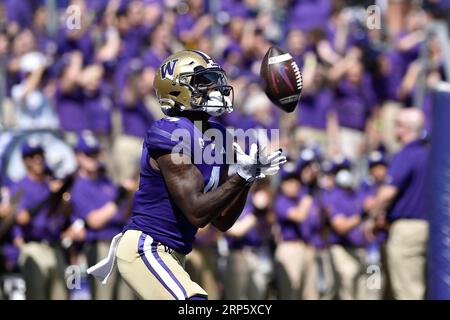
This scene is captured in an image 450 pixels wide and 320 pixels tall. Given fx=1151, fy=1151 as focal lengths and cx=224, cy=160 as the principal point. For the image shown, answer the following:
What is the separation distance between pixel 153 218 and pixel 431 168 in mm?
3067

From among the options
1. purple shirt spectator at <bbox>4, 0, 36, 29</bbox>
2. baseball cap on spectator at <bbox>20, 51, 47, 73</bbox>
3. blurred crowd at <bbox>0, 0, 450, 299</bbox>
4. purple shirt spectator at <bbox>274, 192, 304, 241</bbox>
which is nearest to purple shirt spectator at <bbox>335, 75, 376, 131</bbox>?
blurred crowd at <bbox>0, 0, 450, 299</bbox>

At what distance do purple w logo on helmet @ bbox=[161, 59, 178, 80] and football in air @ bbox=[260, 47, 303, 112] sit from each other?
0.50 m

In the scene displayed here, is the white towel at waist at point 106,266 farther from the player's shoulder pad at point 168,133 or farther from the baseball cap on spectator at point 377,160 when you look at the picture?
the baseball cap on spectator at point 377,160

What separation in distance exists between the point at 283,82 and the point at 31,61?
6419 mm

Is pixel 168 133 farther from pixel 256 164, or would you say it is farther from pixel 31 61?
pixel 31 61

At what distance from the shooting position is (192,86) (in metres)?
6.04

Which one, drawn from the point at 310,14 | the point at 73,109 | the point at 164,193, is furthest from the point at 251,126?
the point at 164,193

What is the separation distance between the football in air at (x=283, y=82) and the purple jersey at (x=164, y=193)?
462mm

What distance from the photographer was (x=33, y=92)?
38.7 feet

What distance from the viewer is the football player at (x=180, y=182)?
18.5 ft

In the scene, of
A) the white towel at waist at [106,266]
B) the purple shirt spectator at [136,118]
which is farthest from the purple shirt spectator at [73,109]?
the white towel at waist at [106,266]

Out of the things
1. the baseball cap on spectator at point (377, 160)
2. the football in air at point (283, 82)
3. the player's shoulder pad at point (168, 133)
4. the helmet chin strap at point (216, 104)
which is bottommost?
the baseball cap on spectator at point (377, 160)

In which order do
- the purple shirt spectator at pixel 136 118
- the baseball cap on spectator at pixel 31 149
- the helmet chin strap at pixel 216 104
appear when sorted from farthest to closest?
the purple shirt spectator at pixel 136 118 → the baseball cap on spectator at pixel 31 149 → the helmet chin strap at pixel 216 104
